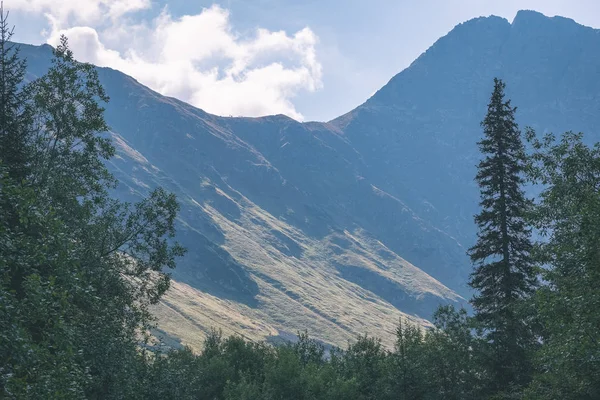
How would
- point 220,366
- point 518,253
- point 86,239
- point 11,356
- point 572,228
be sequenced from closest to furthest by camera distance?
1. point 11,356
2. point 572,228
3. point 86,239
4. point 518,253
5. point 220,366

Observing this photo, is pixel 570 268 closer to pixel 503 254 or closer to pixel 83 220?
pixel 503 254

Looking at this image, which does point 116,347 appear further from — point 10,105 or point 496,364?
point 496,364

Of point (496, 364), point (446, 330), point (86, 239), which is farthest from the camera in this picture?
point (446, 330)

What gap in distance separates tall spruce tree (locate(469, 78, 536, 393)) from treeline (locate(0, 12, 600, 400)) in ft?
0.36

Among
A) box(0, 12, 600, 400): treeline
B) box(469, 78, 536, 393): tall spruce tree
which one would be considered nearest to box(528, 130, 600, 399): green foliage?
box(0, 12, 600, 400): treeline

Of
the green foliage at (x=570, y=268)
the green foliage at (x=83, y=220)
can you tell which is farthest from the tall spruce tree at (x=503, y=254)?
the green foliage at (x=83, y=220)

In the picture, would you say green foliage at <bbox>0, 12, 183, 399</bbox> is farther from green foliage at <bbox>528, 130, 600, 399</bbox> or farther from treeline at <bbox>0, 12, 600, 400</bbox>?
green foliage at <bbox>528, 130, 600, 399</bbox>

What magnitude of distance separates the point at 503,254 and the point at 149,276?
26.7 metres

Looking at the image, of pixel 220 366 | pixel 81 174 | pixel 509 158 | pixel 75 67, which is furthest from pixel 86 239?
pixel 220 366

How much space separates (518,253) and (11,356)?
120ft

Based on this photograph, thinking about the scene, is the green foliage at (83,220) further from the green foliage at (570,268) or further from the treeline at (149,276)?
the green foliage at (570,268)

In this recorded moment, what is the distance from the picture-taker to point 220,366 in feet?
222

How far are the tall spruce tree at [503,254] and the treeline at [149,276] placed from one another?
→ 4.3 inches

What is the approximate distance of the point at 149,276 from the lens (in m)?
34.8
